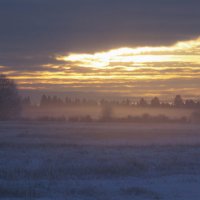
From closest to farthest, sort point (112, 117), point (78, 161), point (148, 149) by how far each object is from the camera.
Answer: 1. point (78, 161)
2. point (148, 149)
3. point (112, 117)

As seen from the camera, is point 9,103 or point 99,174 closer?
point 99,174

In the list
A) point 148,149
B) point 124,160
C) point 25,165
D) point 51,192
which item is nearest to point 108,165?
point 124,160

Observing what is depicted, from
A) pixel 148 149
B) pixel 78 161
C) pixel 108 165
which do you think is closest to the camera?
pixel 108 165

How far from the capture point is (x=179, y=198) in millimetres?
15375

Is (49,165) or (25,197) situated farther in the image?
(49,165)

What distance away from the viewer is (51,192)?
1594 cm

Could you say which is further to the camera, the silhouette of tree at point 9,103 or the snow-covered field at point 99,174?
the silhouette of tree at point 9,103

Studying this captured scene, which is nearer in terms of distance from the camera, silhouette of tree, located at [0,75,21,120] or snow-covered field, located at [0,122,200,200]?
snow-covered field, located at [0,122,200,200]

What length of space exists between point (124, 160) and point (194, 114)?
61.4 m

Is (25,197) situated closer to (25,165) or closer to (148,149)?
(25,165)

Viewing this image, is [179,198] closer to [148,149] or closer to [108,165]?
[108,165]

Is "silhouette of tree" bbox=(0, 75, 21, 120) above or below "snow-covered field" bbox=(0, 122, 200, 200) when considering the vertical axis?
above

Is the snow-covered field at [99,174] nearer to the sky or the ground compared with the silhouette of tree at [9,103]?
nearer to the ground

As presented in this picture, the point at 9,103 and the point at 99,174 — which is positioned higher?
the point at 9,103
